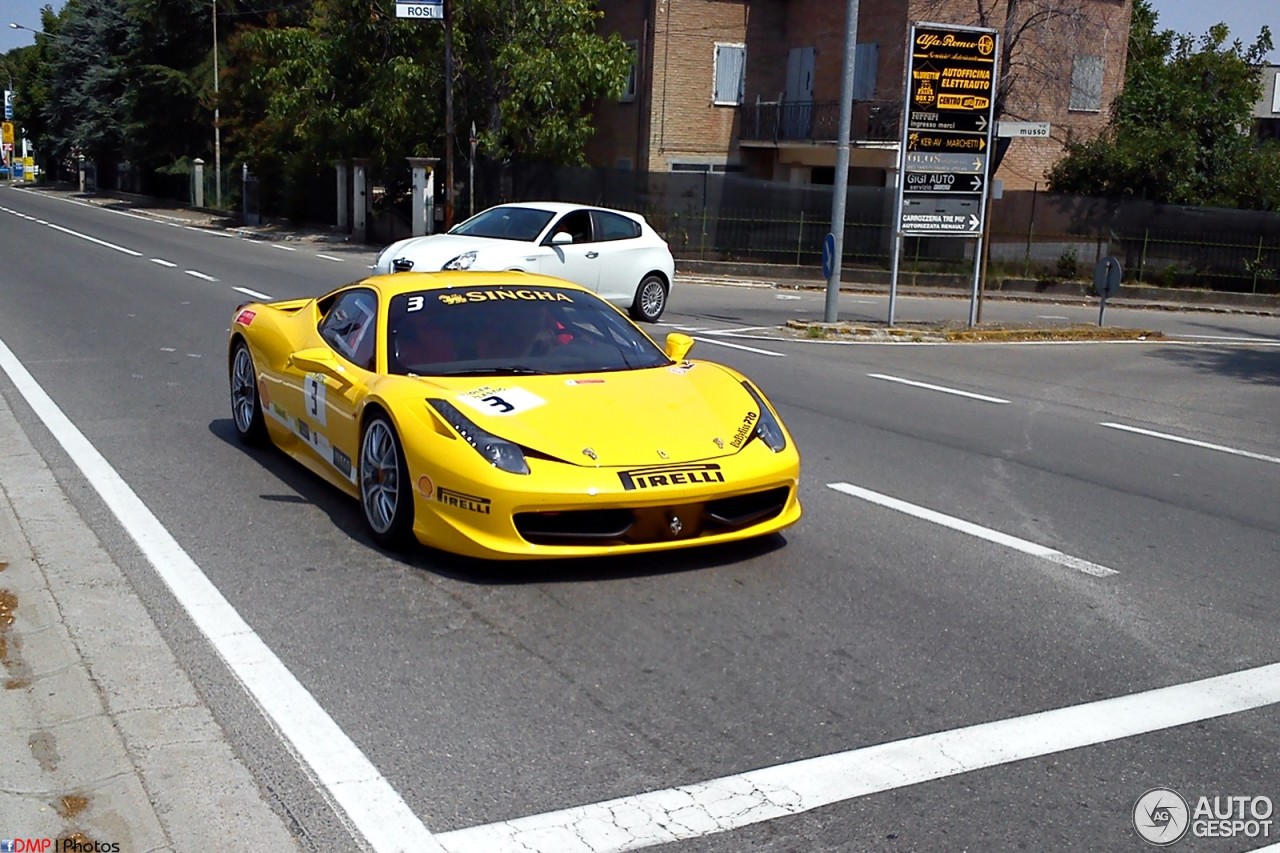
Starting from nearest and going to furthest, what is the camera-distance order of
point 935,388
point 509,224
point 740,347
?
point 935,388 → point 740,347 → point 509,224

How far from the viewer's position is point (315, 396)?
24.5 ft

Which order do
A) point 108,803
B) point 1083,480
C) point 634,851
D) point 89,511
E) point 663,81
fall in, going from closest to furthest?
point 634,851, point 108,803, point 89,511, point 1083,480, point 663,81

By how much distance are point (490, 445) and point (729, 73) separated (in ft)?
107

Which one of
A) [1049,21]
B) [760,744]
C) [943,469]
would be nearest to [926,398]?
[943,469]

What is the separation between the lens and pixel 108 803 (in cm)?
399

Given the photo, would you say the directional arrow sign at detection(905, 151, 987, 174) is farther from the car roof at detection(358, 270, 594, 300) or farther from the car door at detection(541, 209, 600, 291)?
the car roof at detection(358, 270, 594, 300)

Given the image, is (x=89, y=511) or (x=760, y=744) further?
(x=89, y=511)

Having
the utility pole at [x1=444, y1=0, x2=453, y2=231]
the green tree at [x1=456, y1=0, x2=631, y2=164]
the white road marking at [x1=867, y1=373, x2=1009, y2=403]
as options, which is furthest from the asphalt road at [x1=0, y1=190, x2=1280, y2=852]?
the green tree at [x1=456, y1=0, x2=631, y2=164]

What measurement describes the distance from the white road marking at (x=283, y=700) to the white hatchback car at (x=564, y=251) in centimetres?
1040

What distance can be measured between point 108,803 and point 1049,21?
33.5m

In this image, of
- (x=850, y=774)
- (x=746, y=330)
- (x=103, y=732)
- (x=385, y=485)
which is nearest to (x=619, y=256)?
(x=746, y=330)

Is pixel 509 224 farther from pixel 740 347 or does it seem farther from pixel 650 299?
pixel 740 347

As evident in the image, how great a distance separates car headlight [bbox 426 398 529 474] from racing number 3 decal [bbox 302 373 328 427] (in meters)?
1.30

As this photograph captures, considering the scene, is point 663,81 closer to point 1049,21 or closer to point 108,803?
point 1049,21
